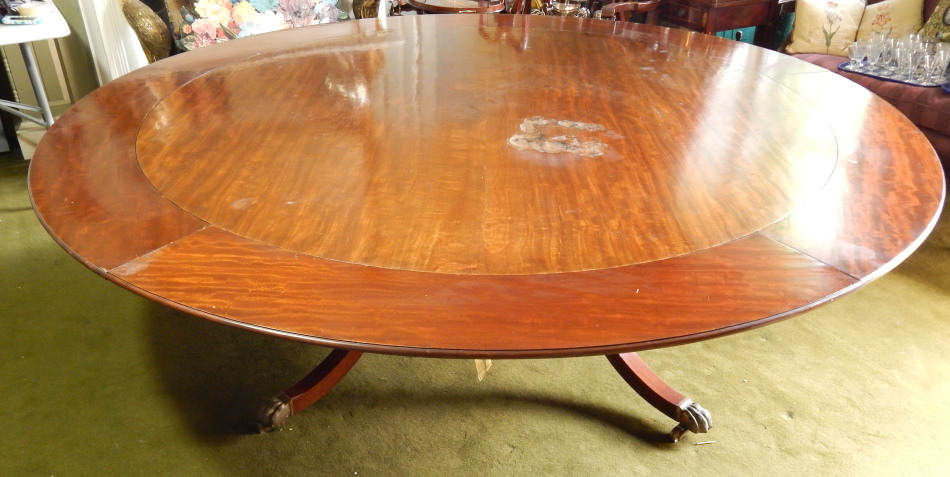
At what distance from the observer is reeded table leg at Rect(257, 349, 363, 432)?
1478 millimetres

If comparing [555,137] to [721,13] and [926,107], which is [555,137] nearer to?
[926,107]

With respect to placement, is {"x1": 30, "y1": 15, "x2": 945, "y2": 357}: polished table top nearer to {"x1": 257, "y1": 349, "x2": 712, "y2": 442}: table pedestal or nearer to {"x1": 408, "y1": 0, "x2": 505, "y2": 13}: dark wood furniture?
{"x1": 257, "y1": 349, "x2": 712, "y2": 442}: table pedestal

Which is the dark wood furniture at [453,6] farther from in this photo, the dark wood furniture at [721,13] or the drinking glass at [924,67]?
the drinking glass at [924,67]

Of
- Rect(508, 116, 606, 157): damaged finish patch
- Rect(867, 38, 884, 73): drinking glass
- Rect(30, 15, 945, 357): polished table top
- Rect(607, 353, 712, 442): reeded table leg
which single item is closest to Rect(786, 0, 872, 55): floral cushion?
Rect(867, 38, 884, 73): drinking glass

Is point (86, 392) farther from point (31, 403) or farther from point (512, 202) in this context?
point (512, 202)

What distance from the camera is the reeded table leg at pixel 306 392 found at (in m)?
1.48

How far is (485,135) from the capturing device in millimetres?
1247

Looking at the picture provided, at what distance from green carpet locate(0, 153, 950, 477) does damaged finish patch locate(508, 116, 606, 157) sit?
645mm

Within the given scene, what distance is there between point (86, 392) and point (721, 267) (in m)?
1.43

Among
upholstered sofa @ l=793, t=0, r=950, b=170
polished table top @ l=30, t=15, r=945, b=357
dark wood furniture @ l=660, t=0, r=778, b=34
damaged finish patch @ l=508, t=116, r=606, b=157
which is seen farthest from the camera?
dark wood furniture @ l=660, t=0, r=778, b=34

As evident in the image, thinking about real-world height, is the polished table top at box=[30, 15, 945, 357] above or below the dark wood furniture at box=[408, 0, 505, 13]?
below

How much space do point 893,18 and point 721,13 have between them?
2.22ft

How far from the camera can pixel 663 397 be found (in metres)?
1.50

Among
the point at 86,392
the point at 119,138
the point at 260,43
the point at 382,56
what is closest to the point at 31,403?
the point at 86,392
